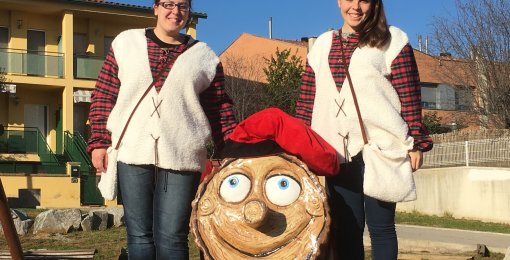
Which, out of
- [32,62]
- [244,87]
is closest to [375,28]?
[32,62]

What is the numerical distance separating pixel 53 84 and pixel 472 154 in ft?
47.1

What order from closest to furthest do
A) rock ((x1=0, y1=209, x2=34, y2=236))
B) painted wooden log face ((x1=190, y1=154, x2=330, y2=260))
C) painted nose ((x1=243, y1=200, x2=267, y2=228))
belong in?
painted nose ((x1=243, y1=200, x2=267, y2=228)), painted wooden log face ((x1=190, y1=154, x2=330, y2=260)), rock ((x1=0, y1=209, x2=34, y2=236))

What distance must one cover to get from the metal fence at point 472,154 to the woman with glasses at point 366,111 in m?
13.9

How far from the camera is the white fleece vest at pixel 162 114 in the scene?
13.7 feet

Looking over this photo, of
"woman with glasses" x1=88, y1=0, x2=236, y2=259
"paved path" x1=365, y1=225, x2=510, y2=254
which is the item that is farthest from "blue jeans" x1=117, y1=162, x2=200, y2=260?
"paved path" x1=365, y1=225, x2=510, y2=254

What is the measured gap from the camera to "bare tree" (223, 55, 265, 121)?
92.5ft

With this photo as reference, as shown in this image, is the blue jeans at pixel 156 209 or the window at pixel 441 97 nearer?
the blue jeans at pixel 156 209

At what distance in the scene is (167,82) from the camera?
4.24 meters

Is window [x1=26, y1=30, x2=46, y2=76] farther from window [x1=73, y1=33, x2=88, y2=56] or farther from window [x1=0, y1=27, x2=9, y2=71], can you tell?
window [x1=73, y1=33, x2=88, y2=56]

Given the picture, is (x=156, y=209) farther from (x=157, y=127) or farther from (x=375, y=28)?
(x=375, y=28)

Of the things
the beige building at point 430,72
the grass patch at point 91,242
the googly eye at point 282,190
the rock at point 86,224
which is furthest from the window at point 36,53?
the googly eye at point 282,190

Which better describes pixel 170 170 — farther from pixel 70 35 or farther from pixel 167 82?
pixel 70 35

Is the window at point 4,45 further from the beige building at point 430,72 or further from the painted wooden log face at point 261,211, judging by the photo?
the painted wooden log face at point 261,211

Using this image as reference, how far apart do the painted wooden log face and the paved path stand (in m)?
5.15
